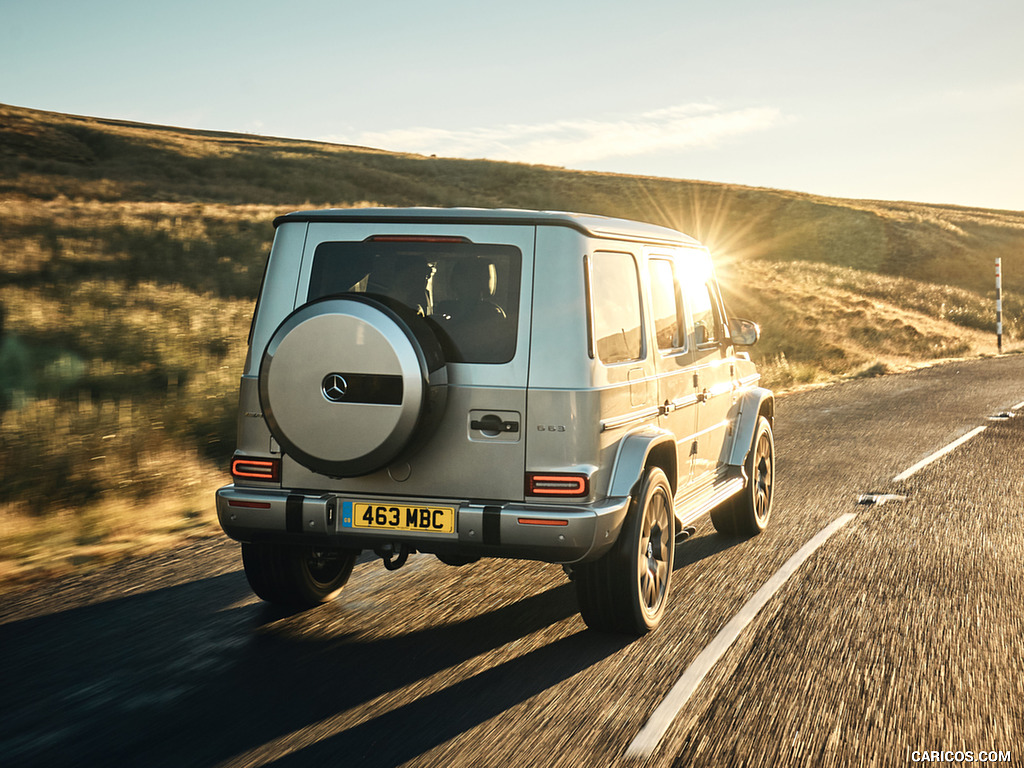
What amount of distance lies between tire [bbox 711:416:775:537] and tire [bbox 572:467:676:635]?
1.99 meters

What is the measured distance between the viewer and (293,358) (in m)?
4.21

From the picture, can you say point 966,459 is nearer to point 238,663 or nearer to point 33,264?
point 238,663

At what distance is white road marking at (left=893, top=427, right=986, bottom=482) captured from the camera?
9.16m

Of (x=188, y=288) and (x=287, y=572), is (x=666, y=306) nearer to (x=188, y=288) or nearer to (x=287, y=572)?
(x=287, y=572)

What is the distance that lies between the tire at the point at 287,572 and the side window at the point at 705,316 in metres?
→ 2.52

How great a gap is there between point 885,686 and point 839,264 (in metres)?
58.8

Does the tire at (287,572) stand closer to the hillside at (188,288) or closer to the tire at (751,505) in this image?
the hillside at (188,288)

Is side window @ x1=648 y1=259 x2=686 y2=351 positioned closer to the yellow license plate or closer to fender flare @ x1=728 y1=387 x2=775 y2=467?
fender flare @ x1=728 y1=387 x2=775 y2=467

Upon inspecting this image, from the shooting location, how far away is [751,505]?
6723 millimetres

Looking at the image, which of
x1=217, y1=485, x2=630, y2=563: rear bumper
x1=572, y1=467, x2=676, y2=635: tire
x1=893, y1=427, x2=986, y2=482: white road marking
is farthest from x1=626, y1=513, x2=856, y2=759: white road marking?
x1=893, y1=427, x2=986, y2=482: white road marking

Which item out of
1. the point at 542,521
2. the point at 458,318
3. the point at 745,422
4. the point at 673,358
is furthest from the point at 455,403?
the point at 745,422

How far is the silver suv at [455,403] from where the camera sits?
13.7 ft

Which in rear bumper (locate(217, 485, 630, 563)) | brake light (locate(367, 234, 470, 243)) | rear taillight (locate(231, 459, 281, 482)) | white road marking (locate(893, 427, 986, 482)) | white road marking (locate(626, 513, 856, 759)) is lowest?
white road marking (locate(893, 427, 986, 482))

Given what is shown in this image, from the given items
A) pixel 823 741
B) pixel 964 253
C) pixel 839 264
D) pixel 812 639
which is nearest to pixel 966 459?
pixel 812 639
